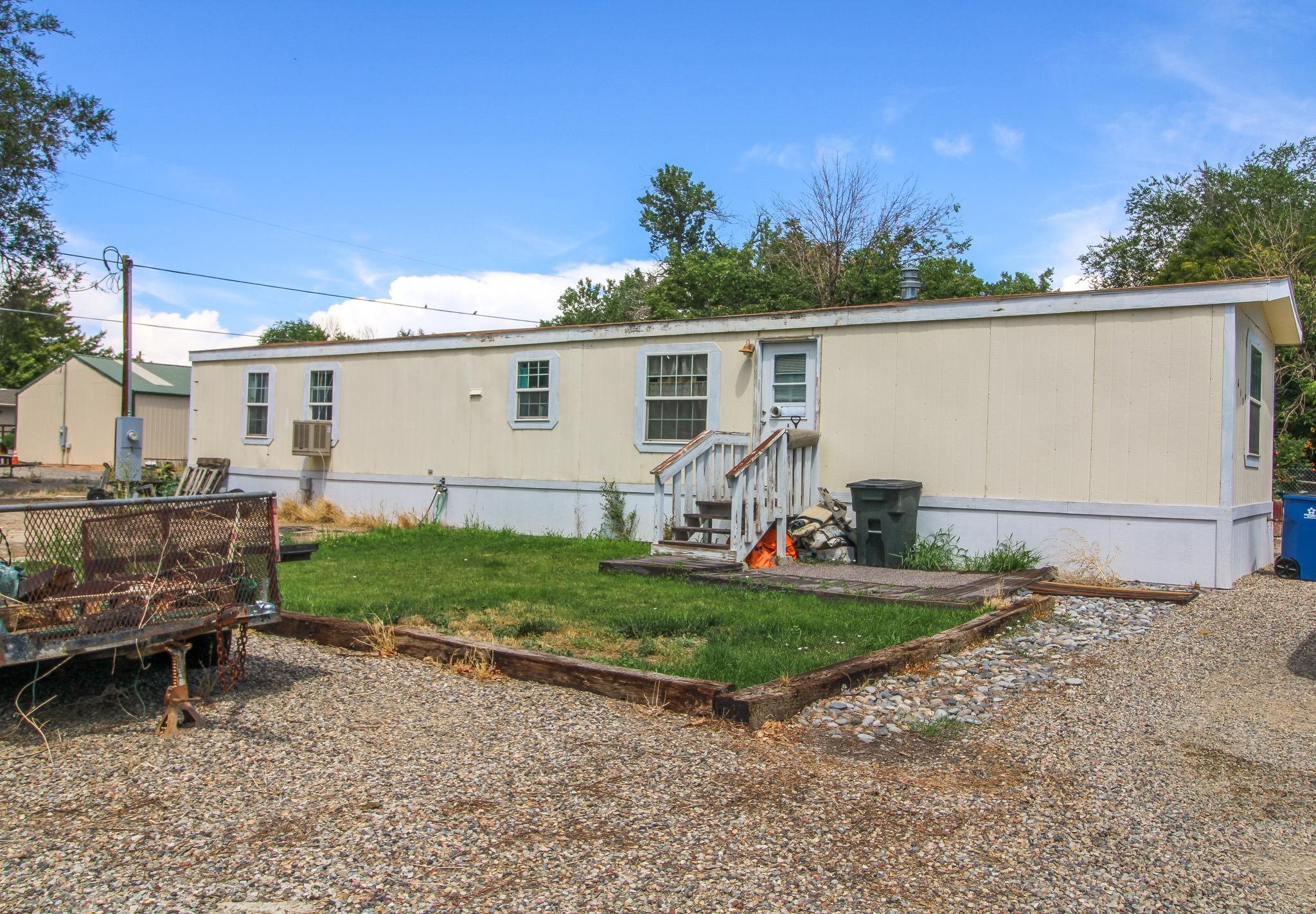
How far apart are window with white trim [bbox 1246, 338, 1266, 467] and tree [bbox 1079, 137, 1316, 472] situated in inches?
238

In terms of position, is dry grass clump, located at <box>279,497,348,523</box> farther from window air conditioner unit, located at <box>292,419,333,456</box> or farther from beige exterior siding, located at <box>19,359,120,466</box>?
beige exterior siding, located at <box>19,359,120,466</box>

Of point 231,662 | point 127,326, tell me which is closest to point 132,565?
point 231,662

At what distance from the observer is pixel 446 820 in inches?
139

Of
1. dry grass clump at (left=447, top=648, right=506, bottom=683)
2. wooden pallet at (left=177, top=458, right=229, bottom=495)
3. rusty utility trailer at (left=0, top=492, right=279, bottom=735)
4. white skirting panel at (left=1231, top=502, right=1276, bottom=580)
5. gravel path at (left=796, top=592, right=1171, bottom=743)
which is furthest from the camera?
wooden pallet at (left=177, top=458, right=229, bottom=495)

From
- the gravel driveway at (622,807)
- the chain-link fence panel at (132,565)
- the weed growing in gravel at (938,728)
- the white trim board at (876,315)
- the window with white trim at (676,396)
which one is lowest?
the gravel driveway at (622,807)

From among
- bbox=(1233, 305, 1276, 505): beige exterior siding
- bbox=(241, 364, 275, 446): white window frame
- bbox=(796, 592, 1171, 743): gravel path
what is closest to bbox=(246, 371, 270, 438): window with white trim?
bbox=(241, 364, 275, 446): white window frame

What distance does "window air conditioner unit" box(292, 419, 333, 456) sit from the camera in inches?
616

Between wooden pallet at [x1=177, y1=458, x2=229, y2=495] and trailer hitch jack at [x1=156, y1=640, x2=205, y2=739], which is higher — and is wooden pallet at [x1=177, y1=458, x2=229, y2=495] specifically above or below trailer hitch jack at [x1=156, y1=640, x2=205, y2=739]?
above

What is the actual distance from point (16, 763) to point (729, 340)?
9.04 m

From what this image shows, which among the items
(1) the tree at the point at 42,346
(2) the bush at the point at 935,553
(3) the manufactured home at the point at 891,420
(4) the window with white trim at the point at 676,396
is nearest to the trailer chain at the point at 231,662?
(3) the manufactured home at the point at 891,420

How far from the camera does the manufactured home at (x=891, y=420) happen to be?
9.55m

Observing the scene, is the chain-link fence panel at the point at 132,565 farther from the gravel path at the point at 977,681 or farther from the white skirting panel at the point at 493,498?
the white skirting panel at the point at 493,498

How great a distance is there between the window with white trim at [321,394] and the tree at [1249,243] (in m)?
15.1

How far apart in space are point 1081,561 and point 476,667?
662cm
